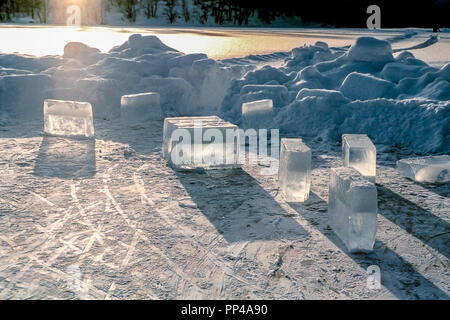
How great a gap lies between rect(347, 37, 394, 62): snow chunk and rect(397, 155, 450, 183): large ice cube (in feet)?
8.94

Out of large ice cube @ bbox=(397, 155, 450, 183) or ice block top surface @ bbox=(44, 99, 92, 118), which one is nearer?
large ice cube @ bbox=(397, 155, 450, 183)

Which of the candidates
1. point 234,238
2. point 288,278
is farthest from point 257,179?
point 288,278

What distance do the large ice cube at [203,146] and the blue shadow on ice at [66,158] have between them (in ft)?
2.11

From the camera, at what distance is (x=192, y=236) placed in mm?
2625

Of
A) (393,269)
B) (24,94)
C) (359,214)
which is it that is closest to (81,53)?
(24,94)

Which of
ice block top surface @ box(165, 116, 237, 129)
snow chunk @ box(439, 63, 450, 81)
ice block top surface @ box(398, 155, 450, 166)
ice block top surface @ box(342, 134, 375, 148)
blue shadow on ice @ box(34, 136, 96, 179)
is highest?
snow chunk @ box(439, 63, 450, 81)

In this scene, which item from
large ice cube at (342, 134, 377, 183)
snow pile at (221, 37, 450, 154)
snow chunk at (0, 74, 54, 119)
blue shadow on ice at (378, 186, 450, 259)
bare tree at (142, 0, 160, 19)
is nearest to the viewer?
blue shadow on ice at (378, 186, 450, 259)

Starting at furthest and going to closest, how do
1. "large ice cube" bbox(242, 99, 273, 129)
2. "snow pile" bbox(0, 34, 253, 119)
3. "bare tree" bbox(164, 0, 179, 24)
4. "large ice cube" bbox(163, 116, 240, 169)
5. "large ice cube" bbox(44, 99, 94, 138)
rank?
1. "bare tree" bbox(164, 0, 179, 24)
2. "snow pile" bbox(0, 34, 253, 119)
3. "large ice cube" bbox(242, 99, 273, 129)
4. "large ice cube" bbox(44, 99, 94, 138)
5. "large ice cube" bbox(163, 116, 240, 169)

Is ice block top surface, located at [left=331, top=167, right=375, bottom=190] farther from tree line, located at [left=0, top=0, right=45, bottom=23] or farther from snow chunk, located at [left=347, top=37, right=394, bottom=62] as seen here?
tree line, located at [left=0, top=0, right=45, bottom=23]

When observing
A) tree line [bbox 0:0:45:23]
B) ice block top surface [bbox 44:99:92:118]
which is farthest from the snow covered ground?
tree line [bbox 0:0:45:23]

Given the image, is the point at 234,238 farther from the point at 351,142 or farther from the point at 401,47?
the point at 401,47

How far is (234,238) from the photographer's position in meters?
2.61

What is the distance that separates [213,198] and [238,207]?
0.21 metres

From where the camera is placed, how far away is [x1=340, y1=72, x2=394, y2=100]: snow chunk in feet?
17.3
